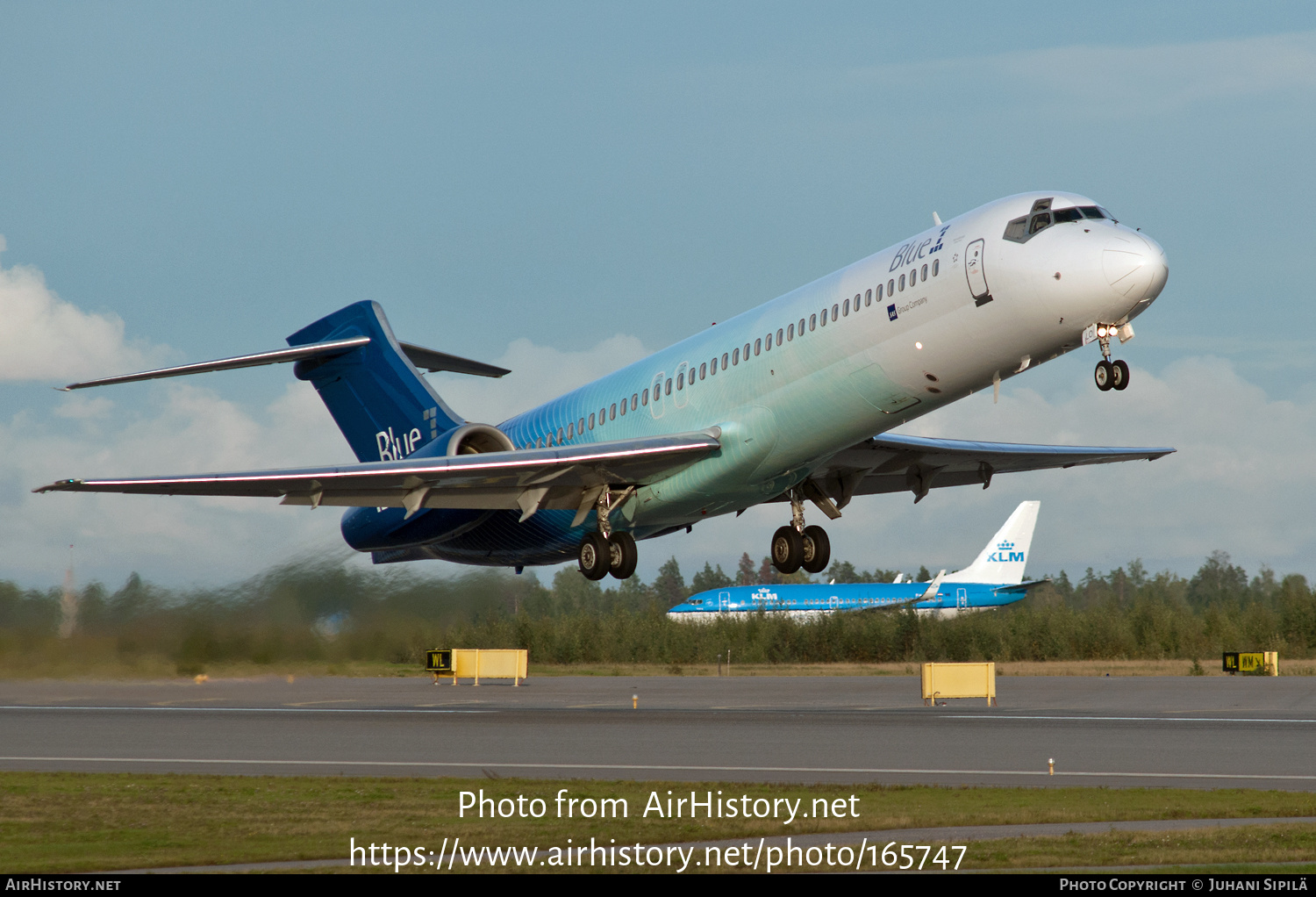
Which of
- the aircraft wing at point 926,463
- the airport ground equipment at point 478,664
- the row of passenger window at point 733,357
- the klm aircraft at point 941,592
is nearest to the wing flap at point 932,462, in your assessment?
the aircraft wing at point 926,463

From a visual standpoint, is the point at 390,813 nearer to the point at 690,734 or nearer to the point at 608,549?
the point at 608,549

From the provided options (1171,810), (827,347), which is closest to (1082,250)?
(827,347)

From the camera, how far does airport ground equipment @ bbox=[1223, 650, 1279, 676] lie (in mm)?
55094

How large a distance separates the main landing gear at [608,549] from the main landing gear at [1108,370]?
9783 mm

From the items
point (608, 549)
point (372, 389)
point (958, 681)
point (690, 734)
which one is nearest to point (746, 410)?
point (608, 549)

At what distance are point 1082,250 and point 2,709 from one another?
3375 cm

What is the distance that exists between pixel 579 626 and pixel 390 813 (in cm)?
5398

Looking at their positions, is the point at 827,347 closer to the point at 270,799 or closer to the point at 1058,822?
the point at 1058,822

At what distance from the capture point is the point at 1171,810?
16.6m

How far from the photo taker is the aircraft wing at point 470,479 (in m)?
23.1

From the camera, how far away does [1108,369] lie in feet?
60.6

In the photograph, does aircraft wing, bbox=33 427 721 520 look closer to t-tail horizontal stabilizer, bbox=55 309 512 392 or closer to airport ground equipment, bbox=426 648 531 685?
t-tail horizontal stabilizer, bbox=55 309 512 392

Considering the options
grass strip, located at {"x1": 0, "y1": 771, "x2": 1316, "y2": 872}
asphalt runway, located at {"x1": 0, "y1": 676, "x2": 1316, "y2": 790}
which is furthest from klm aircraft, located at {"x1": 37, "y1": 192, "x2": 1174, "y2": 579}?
grass strip, located at {"x1": 0, "y1": 771, "x2": 1316, "y2": 872}

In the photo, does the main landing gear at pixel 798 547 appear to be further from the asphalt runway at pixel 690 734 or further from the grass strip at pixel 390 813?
the grass strip at pixel 390 813
